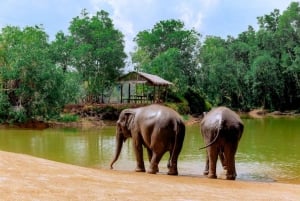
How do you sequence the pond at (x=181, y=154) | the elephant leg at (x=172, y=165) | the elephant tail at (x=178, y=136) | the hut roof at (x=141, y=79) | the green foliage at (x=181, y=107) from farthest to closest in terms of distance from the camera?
the green foliage at (x=181, y=107), the hut roof at (x=141, y=79), the pond at (x=181, y=154), the elephant leg at (x=172, y=165), the elephant tail at (x=178, y=136)

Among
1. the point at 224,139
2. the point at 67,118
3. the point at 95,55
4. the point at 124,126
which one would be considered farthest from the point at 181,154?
the point at 95,55

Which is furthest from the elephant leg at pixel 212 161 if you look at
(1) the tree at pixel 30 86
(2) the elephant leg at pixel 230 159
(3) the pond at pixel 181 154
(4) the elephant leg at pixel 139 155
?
(1) the tree at pixel 30 86

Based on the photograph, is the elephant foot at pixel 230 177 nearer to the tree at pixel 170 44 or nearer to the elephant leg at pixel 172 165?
the elephant leg at pixel 172 165

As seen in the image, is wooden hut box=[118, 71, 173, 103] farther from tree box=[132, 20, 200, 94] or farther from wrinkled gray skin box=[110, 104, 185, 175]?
wrinkled gray skin box=[110, 104, 185, 175]

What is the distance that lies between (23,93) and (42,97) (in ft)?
4.45

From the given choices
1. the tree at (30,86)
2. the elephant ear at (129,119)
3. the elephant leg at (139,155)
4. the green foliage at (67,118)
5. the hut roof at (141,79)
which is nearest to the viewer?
the elephant leg at (139,155)

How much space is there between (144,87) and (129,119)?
34099 mm

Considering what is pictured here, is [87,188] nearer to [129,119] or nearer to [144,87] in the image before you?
[129,119]

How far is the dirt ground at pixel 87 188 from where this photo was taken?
22.4 ft

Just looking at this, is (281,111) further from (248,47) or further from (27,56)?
(27,56)

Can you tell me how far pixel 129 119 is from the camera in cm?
1338

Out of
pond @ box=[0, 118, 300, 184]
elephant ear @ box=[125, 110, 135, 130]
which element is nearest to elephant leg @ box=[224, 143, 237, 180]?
pond @ box=[0, 118, 300, 184]

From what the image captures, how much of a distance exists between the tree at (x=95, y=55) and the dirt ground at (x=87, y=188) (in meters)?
33.5

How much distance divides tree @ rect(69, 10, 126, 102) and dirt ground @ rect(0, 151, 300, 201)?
33.5 metres
